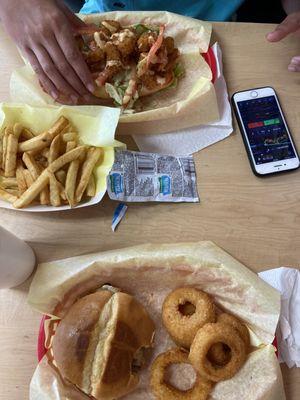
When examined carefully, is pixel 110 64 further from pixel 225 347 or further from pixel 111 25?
pixel 225 347

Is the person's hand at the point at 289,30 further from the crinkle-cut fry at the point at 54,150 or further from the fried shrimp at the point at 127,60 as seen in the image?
the crinkle-cut fry at the point at 54,150

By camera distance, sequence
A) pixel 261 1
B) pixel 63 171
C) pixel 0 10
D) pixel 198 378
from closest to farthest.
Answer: pixel 198 378
pixel 63 171
pixel 0 10
pixel 261 1

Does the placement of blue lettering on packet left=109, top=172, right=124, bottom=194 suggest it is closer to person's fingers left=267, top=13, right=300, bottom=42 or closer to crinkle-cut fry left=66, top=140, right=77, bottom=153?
crinkle-cut fry left=66, top=140, right=77, bottom=153

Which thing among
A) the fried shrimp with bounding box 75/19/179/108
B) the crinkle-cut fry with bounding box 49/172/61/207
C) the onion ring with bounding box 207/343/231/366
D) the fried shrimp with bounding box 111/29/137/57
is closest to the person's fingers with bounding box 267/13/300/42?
the fried shrimp with bounding box 75/19/179/108

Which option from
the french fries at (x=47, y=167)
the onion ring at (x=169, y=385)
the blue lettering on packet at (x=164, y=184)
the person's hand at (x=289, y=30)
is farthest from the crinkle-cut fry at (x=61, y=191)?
the person's hand at (x=289, y=30)

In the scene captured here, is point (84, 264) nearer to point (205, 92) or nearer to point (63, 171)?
point (63, 171)

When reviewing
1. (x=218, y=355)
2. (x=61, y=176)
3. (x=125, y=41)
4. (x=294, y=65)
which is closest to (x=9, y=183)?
(x=61, y=176)

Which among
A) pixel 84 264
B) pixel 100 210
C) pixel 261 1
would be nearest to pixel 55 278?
pixel 84 264
